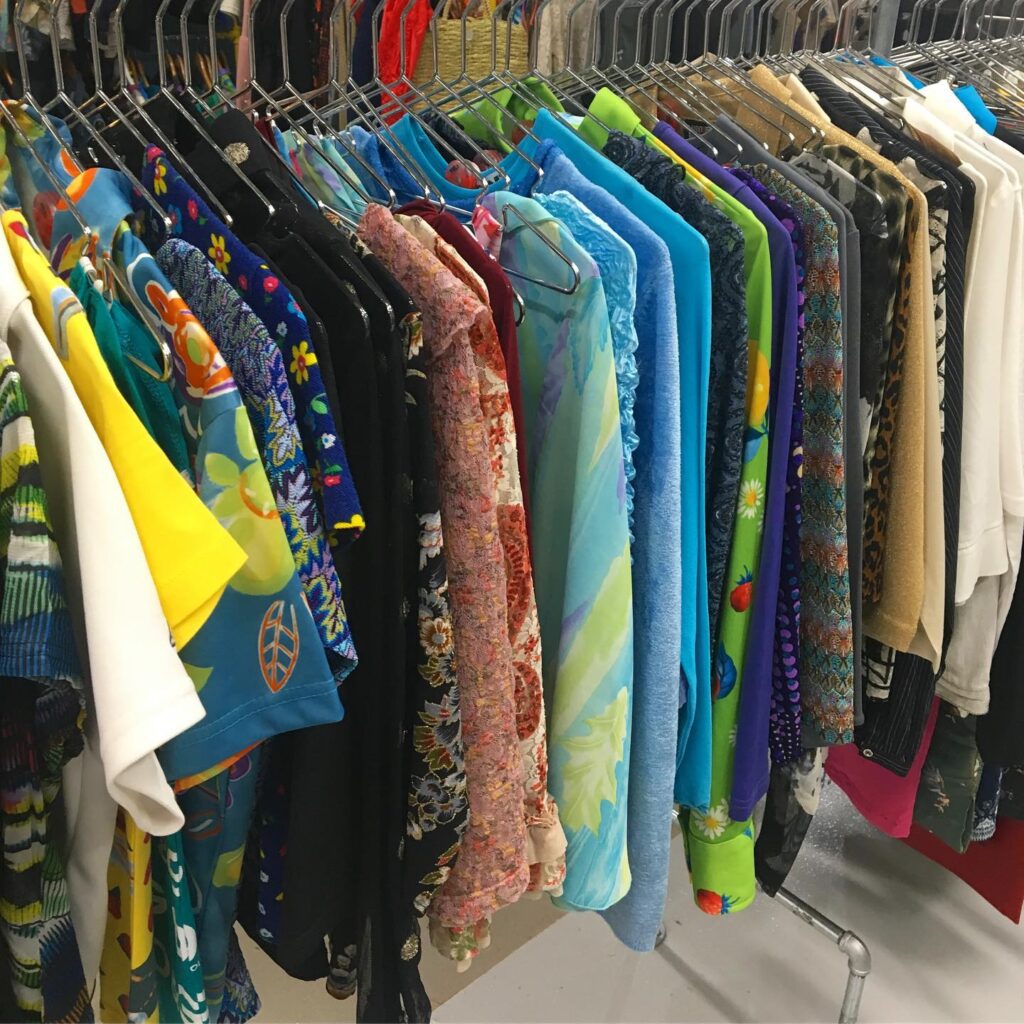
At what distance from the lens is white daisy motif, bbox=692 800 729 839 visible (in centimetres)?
94

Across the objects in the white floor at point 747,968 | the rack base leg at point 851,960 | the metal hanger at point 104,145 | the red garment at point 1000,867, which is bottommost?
the white floor at point 747,968

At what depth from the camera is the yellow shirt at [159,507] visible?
1.70 feet

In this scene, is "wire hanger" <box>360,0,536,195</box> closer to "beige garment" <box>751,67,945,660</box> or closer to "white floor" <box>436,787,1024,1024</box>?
"beige garment" <box>751,67,945,660</box>

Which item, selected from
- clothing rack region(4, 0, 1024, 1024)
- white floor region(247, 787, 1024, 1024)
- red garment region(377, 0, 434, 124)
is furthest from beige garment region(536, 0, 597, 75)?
white floor region(247, 787, 1024, 1024)

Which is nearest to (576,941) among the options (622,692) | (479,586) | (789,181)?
(622,692)

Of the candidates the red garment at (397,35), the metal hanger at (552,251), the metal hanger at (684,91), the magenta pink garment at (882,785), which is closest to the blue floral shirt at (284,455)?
the metal hanger at (552,251)

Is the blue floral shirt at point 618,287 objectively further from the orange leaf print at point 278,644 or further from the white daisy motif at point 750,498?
the orange leaf print at point 278,644

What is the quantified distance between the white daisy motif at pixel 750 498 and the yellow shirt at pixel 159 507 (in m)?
0.46

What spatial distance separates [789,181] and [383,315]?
419 millimetres

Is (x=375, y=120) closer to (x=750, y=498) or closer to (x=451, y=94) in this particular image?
(x=451, y=94)

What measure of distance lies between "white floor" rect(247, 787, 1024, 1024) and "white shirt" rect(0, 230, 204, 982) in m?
1.04

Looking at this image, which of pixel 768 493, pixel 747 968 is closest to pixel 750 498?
pixel 768 493

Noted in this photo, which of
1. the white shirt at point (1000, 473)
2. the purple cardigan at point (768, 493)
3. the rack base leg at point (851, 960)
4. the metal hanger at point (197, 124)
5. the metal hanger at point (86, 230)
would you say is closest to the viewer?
the metal hanger at point (86, 230)

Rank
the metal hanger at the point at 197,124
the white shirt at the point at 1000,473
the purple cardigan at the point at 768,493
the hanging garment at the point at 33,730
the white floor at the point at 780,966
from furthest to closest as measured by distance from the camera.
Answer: the white floor at the point at 780,966 → the white shirt at the point at 1000,473 → the purple cardigan at the point at 768,493 → the metal hanger at the point at 197,124 → the hanging garment at the point at 33,730
